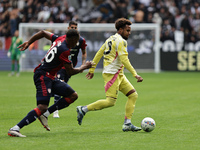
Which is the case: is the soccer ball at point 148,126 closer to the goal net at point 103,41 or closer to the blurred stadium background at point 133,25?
the blurred stadium background at point 133,25

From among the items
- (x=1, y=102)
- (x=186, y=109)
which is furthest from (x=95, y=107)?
(x=1, y=102)

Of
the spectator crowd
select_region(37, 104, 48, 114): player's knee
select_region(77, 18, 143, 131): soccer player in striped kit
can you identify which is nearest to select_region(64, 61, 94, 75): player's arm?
select_region(37, 104, 48, 114): player's knee

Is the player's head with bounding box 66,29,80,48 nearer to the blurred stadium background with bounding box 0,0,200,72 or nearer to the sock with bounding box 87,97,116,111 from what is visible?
the sock with bounding box 87,97,116,111

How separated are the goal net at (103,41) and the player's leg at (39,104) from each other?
64.4 feet

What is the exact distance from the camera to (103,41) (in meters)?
28.6

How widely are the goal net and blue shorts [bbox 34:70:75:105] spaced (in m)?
19.4

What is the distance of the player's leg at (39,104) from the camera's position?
7.78 metres

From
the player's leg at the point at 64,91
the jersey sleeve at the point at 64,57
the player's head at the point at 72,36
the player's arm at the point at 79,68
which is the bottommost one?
the player's leg at the point at 64,91

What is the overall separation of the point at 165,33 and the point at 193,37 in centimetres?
183

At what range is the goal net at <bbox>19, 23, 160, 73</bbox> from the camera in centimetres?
2822

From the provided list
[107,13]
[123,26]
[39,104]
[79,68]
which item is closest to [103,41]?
[107,13]

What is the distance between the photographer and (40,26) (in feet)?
96.4

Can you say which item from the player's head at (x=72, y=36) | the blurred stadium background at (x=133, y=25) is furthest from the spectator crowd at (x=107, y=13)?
the player's head at (x=72, y=36)

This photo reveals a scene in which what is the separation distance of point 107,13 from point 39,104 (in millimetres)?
24618
